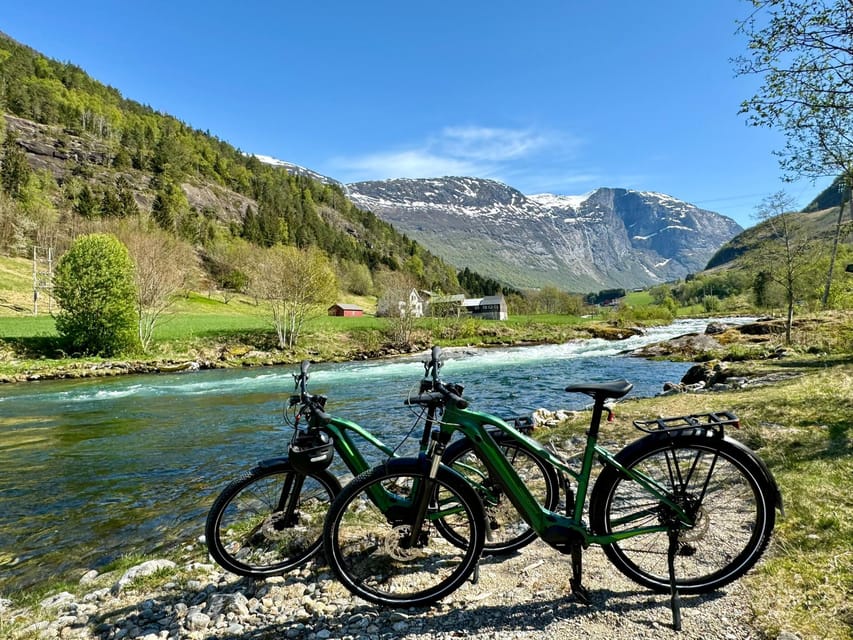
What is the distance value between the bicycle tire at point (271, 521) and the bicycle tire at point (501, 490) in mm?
1191

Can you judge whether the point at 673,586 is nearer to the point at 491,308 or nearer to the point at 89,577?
the point at 89,577

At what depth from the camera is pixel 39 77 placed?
132 m

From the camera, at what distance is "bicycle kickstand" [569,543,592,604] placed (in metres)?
3.40

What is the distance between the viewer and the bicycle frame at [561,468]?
345 centimetres

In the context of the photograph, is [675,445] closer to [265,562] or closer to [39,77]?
[265,562]

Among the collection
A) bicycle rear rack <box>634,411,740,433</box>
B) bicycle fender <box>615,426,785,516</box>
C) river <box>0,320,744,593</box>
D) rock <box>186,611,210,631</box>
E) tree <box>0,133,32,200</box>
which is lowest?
river <box>0,320,744,593</box>

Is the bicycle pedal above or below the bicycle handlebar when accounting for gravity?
below

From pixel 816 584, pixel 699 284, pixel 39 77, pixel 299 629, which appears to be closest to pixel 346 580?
pixel 299 629

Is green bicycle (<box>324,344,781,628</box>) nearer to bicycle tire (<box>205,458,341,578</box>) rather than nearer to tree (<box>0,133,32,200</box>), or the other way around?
bicycle tire (<box>205,458,341,578</box>)

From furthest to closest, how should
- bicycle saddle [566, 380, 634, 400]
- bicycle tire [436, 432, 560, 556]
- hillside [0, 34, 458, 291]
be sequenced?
hillside [0, 34, 458, 291] < bicycle tire [436, 432, 560, 556] < bicycle saddle [566, 380, 634, 400]

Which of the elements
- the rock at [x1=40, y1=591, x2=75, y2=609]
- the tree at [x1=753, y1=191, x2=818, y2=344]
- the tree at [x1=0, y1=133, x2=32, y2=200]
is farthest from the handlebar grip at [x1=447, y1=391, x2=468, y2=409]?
the tree at [x1=0, y1=133, x2=32, y2=200]

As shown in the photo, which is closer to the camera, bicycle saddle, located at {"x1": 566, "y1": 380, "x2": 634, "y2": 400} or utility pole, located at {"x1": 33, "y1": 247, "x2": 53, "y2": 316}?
bicycle saddle, located at {"x1": 566, "y1": 380, "x2": 634, "y2": 400}

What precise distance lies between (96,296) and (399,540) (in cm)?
3383

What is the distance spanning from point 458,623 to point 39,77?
187323 mm
